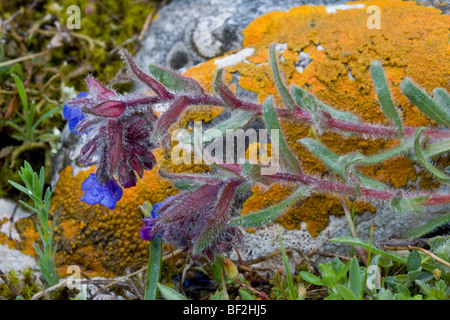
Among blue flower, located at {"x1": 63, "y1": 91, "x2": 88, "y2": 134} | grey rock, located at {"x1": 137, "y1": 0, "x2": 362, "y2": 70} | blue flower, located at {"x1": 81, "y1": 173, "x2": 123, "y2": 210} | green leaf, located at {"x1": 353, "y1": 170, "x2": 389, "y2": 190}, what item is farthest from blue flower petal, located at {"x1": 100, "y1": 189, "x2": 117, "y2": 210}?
grey rock, located at {"x1": 137, "y1": 0, "x2": 362, "y2": 70}

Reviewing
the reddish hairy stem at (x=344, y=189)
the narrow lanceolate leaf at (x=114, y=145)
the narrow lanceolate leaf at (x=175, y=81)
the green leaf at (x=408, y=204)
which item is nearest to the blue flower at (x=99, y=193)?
the narrow lanceolate leaf at (x=114, y=145)

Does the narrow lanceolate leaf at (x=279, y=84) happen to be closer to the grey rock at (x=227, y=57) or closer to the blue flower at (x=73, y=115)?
the grey rock at (x=227, y=57)

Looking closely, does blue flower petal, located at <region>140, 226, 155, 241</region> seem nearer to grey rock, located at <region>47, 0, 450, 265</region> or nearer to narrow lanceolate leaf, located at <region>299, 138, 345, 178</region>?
grey rock, located at <region>47, 0, 450, 265</region>

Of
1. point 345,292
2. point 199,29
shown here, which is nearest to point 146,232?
point 345,292

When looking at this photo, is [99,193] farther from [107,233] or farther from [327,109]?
[327,109]

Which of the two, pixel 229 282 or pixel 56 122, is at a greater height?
pixel 56 122
